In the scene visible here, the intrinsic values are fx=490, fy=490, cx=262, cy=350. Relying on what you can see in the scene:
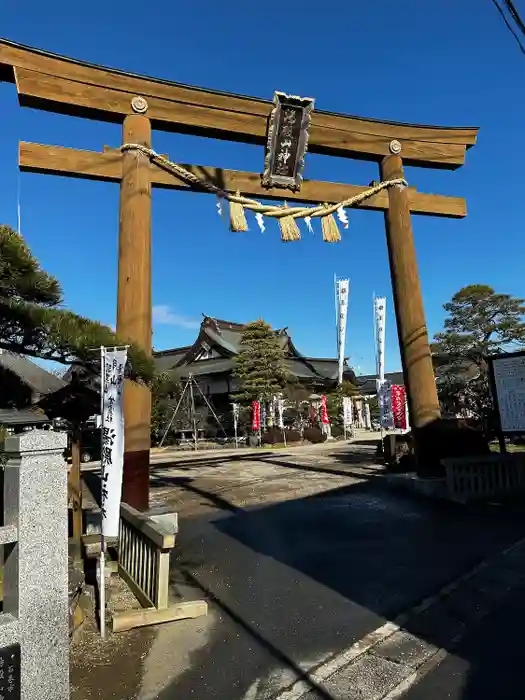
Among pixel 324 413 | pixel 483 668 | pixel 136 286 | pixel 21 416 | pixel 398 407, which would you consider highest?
pixel 136 286

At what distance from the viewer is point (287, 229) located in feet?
29.0

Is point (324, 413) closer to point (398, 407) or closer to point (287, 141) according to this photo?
point (398, 407)

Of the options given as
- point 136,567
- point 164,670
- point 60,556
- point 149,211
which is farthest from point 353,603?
point 149,211

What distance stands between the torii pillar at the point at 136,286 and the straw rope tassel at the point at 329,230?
3.37 metres

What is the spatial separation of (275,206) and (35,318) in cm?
542

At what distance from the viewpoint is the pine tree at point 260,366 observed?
90.7 feet

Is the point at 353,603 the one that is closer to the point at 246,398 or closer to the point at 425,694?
the point at 425,694

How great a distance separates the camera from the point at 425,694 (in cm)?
305

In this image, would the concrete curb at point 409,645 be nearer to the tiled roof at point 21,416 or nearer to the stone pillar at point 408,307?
the tiled roof at point 21,416

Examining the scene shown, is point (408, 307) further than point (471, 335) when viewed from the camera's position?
No

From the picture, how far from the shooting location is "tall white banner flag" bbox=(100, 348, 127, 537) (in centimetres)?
484

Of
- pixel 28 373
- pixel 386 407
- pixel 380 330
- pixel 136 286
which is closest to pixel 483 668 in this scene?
pixel 136 286

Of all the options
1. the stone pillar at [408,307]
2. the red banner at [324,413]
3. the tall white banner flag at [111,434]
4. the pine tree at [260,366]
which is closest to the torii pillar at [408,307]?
the stone pillar at [408,307]

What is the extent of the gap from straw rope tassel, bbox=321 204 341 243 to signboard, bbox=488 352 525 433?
12.3ft
